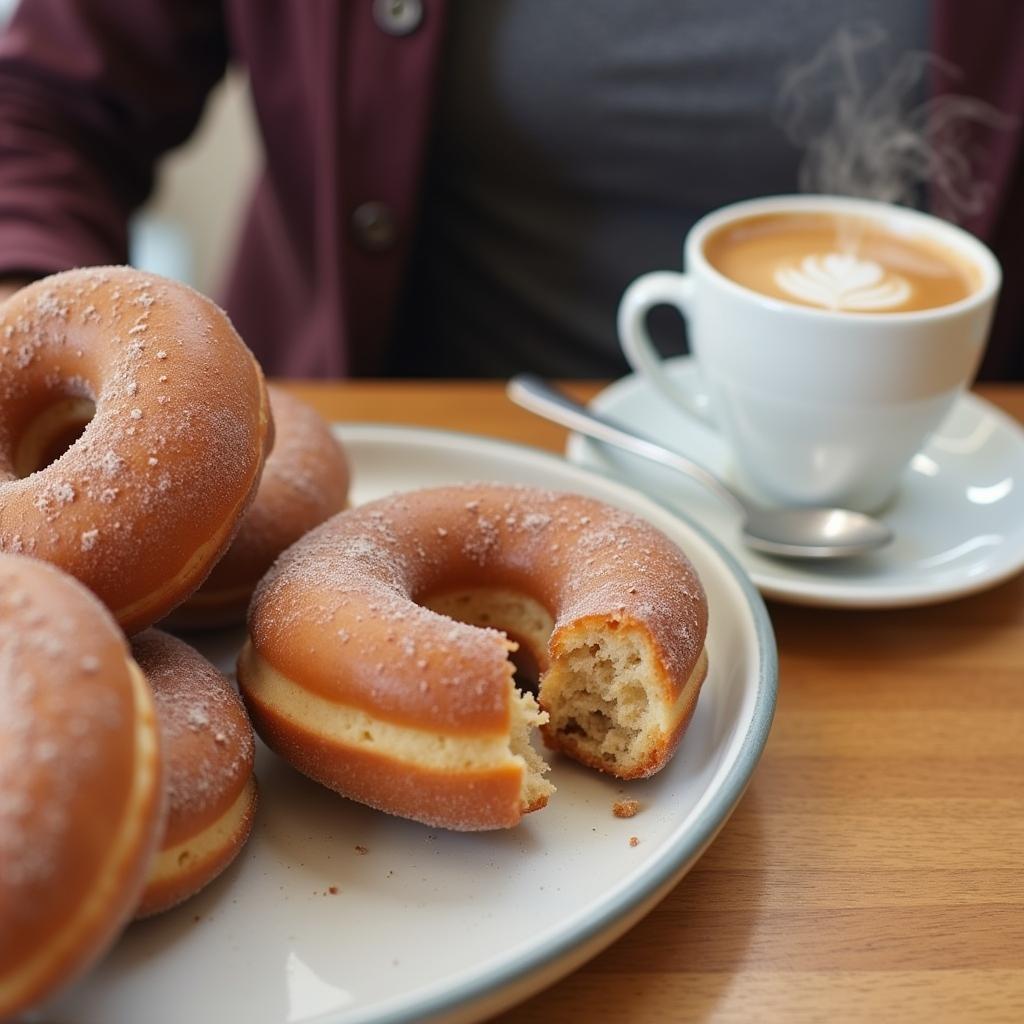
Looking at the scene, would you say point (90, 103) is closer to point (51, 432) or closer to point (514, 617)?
point (51, 432)

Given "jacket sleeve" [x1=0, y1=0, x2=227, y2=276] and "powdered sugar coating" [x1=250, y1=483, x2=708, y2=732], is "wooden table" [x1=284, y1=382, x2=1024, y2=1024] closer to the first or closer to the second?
"powdered sugar coating" [x1=250, y1=483, x2=708, y2=732]

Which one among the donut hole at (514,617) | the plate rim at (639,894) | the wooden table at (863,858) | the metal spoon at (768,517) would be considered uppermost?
the plate rim at (639,894)

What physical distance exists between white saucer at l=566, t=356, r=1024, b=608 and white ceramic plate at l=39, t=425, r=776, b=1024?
192 millimetres

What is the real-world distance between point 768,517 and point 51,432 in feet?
2.05

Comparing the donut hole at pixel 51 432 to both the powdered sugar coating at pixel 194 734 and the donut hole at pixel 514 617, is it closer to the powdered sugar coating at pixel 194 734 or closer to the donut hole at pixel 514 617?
the powdered sugar coating at pixel 194 734

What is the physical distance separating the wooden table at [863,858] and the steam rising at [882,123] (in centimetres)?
57

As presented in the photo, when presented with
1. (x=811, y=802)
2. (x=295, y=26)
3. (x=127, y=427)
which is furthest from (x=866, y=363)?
(x=295, y=26)

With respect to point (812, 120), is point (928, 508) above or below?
below

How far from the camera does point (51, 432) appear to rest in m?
0.85

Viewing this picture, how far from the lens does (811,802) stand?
31.6 inches

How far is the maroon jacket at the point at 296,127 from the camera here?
4.59ft

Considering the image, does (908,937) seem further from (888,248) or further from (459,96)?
(459,96)

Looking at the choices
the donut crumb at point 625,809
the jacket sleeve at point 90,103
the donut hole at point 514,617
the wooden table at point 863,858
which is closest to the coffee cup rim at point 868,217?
the wooden table at point 863,858

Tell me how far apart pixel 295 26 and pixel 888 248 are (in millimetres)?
830
